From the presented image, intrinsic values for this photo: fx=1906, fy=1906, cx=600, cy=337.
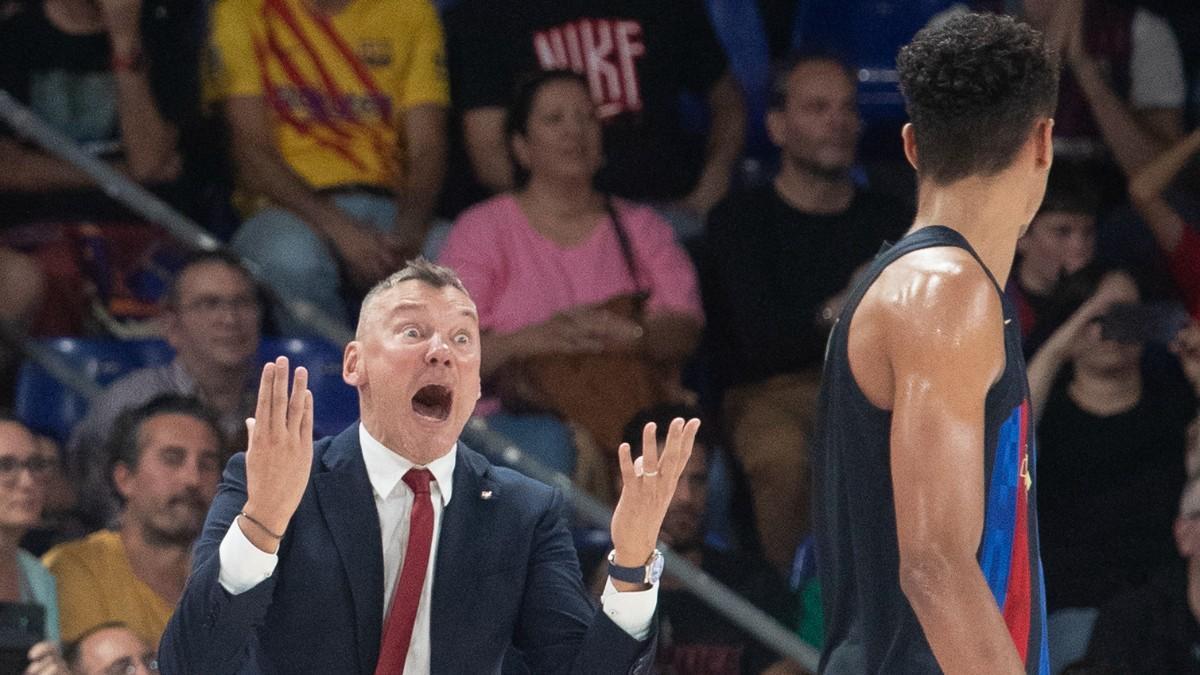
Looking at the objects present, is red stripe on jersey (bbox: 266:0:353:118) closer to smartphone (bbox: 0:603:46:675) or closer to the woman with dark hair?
the woman with dark hair

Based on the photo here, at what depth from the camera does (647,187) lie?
6453mm

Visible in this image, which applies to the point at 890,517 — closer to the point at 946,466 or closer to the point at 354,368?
the point at 946,466

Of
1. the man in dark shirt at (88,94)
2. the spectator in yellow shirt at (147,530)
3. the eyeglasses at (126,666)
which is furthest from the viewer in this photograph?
the man in dark shirt at (88,94)

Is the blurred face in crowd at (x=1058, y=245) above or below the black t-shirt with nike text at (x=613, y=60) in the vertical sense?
below

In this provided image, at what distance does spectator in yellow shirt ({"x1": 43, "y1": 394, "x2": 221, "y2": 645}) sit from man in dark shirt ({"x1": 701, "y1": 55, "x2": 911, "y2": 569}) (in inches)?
65.7

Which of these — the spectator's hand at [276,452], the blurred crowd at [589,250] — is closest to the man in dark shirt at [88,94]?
the blurred crowd at [589,250]

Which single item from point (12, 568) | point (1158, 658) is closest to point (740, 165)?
point (1158, 658)

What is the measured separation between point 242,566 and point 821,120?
11.9ft

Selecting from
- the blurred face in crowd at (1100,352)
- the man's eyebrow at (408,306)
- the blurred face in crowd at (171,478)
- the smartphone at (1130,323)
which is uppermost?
the man's eyebrow at (408,306)

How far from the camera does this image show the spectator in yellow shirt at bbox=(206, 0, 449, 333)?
5.98 m

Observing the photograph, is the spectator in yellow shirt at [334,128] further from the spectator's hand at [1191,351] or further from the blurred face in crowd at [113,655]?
the spectator's hand at [1191,351]

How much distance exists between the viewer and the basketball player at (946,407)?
2.60m

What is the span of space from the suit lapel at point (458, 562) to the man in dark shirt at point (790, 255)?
2557mm

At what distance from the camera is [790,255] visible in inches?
241
